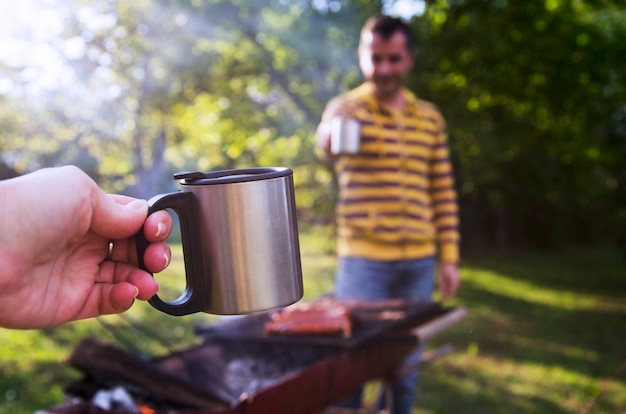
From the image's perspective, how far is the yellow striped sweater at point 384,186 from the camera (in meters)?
3.27

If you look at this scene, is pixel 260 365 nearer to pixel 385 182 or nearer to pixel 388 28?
pixel 385 182

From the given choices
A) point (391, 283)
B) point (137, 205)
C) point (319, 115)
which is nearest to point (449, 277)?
point (391, 283)

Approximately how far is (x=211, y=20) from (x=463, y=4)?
3.50 metres

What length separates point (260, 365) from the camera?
2.78 m

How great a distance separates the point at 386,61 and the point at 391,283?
1.13 metres

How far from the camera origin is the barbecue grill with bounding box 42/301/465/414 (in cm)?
234

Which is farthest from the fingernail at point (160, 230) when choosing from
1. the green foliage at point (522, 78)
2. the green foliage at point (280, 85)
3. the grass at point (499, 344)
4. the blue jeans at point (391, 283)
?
the green foliage at point (522, 78)

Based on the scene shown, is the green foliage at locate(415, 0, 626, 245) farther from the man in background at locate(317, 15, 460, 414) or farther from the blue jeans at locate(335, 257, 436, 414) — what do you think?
the blue jeans at locate(335, 257, 436, 414)

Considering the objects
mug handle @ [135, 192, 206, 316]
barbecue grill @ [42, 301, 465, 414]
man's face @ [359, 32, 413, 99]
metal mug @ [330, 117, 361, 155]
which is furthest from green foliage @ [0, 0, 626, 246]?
mug handle @ [135, 192, 206, 316]

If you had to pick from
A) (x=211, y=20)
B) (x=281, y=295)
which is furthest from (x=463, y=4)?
(x=281, y=295)

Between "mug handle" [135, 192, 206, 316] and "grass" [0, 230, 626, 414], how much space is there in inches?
75.4

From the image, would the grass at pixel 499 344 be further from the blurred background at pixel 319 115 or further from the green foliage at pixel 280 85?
the green foliage at pixel 280 85

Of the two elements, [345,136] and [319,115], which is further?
[319,115]

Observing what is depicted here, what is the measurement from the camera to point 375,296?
337 cm
